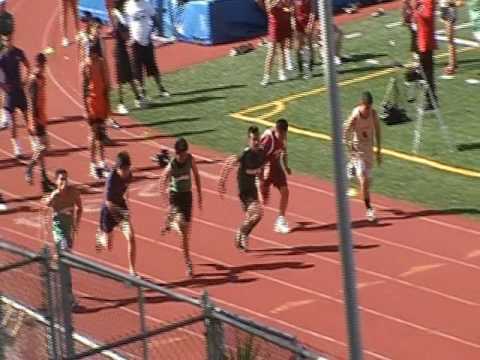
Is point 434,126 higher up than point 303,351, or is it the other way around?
point 303,351

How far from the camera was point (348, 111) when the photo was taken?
842 inches

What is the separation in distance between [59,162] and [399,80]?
18.4 ft

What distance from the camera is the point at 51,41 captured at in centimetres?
2823

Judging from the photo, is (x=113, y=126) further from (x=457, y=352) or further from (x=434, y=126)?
(x=457, y=352)

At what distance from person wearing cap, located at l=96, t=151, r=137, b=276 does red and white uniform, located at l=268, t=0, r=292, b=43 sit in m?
7.93

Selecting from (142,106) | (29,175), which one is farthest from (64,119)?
(29,175)

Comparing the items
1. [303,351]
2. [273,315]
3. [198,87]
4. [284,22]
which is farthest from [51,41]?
[303,351]

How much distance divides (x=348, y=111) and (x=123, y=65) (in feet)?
12.5

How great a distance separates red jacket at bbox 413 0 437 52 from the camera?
794 inches

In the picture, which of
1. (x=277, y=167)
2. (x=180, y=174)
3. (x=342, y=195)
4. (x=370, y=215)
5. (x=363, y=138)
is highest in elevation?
(x=342, y=195)

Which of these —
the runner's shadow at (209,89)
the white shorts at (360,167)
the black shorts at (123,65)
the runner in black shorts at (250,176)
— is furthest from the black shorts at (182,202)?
the runner's shadow at (209,89)

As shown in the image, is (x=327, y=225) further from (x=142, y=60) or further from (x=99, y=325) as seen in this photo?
(x=142, y=60)

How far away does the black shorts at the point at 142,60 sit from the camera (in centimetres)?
2245

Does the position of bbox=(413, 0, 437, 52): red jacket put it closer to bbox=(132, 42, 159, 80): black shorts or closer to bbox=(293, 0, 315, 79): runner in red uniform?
bbox=(293, 0, 315, 79): runner in red uniform
